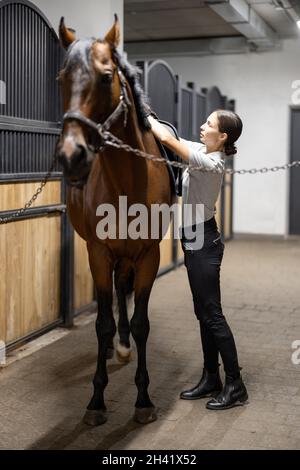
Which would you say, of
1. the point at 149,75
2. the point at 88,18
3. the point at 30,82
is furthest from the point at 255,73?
the point at 30,82

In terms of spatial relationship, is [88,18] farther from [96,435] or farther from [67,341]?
[96,435]

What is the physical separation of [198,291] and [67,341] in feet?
4.34

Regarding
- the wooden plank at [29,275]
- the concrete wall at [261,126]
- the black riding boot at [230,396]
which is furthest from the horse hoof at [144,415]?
the concrete wall at [261,126]

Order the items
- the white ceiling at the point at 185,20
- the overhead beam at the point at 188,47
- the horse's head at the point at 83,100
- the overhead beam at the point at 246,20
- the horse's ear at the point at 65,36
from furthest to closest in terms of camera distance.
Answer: the overhead beam at the point at 188,47 → the white ceiling at the point at 185,20 → the overhead beam at the point at 246,20 → the horse's ear at the point at 65,36 → the horse's head at the point at 83,100

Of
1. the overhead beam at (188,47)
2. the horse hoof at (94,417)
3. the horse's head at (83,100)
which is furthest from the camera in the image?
the overhead beam at (188,47)

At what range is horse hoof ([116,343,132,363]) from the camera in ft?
10.3

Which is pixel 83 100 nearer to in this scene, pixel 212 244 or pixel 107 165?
pixel 107 165

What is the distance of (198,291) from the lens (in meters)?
2.53

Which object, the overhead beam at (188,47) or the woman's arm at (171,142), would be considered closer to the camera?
the woman's arm at (171,142)

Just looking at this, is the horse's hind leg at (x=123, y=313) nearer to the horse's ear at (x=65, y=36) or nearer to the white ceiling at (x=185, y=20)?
the horse's ear at (x=65, y=36)

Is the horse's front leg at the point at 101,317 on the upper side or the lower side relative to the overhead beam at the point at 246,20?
lower

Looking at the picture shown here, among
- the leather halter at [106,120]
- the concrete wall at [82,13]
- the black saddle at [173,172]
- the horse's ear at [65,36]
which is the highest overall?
the concrete wall at [82,13]

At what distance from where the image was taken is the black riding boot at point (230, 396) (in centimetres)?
258

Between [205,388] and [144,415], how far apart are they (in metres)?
0.40
